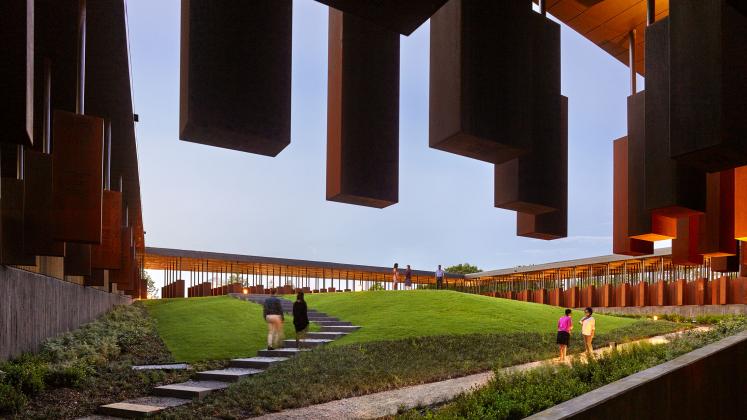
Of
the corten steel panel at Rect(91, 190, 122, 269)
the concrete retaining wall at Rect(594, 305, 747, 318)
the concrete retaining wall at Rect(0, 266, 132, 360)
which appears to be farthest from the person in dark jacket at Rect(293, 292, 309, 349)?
the concrete retaining wall at Rect(594, 305, 747, 318)

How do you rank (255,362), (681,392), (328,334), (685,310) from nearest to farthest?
(681,392) < (255,362) < (328,334) < (685,310)

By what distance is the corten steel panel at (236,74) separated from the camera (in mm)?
972

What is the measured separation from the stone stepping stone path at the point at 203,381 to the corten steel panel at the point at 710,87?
10.9 meters

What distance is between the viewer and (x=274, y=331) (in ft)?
57.5

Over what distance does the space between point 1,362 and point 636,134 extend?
12322 mm

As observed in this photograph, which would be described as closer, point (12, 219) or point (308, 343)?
point (12, 219)

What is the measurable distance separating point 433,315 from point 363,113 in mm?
23127

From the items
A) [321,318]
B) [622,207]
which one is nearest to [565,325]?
[321,318]

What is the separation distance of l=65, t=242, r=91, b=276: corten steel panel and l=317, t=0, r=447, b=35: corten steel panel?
470 cm

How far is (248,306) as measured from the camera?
26906mm

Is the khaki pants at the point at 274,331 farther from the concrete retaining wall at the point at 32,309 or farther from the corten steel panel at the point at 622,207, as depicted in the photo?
the corten steel panel at the point at 622,207

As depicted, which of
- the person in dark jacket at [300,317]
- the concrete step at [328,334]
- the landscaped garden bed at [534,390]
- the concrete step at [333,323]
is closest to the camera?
the landscaped garden bed at [534,390]

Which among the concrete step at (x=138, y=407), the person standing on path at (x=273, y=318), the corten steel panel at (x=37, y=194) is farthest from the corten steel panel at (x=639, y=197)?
the person standing on path at (x=273, y=318)

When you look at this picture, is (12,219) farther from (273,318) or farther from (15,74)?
(273,318)
